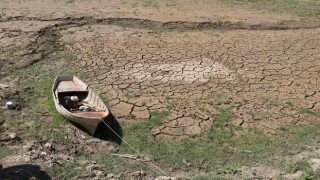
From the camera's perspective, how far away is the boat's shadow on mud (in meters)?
7.13

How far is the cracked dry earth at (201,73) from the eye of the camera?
798 cm

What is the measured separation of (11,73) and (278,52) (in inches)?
280

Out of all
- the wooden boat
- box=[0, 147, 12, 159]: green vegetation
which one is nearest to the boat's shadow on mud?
the wooden boat

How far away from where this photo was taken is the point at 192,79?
9.42 metres

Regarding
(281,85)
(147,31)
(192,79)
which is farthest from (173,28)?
(281,85)

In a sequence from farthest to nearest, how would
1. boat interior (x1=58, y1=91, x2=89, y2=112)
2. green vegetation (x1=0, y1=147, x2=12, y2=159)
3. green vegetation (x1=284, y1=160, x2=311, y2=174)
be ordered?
boat interior (x1=58, y1=91, x2=89, y2=112) < green vegetation (x1=0, y1=147, x2=12, y2=159) < green vegetation (x1=284, y1=160, x2=311, y2=174)

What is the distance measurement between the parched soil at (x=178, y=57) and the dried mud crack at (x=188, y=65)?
2cm

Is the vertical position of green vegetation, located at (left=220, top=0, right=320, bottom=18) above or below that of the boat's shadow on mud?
above

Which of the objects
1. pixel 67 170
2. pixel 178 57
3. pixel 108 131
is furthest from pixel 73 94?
pixel 178 57

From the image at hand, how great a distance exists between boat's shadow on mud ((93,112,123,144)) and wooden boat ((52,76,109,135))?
140 mm

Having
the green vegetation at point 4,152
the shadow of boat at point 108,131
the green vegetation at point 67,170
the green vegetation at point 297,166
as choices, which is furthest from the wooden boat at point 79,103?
the green vegetation at point 297,166

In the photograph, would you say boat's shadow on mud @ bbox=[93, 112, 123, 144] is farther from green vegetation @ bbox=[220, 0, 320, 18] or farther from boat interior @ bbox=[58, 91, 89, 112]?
green vegetation @ bbox=[220, 0, 320, 18]

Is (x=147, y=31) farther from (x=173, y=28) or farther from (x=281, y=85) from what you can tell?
(x=281, y=85)

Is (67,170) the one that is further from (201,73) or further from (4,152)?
(201,73)
